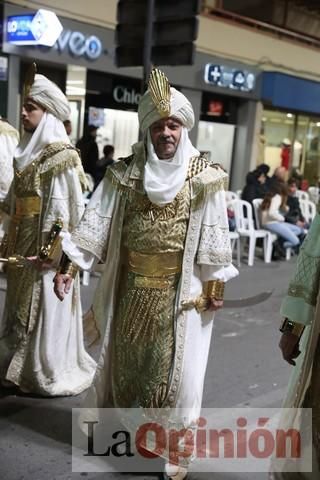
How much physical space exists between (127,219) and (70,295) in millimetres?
1029

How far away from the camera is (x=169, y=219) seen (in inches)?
114

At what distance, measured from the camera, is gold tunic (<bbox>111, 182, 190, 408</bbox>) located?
289cm

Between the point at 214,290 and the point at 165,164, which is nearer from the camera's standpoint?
the point at 165,164

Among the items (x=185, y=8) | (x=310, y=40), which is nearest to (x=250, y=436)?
(x=185, y=8)

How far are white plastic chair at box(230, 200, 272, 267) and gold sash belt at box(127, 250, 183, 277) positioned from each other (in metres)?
5.85

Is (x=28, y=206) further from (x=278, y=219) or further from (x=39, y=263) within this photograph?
(x=278, y=219)

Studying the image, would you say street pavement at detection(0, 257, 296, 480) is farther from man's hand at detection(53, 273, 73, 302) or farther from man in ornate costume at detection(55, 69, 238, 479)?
man's hand at detection(53, 273, 73, 302)

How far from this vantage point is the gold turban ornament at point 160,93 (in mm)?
2805

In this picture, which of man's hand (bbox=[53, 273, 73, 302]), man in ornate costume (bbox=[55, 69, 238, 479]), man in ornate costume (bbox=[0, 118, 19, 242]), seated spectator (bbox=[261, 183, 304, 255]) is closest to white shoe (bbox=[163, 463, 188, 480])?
man in ornate costume (bbox=[55, 69, 238, 479])

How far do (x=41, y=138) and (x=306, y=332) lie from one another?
2.04 meters

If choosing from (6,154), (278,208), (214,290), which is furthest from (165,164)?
(278,208)

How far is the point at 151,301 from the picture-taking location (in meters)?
2.92

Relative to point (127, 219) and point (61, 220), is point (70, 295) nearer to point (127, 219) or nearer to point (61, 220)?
point (61, 220)

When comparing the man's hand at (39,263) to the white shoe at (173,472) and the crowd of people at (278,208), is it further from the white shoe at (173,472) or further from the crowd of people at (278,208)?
the crowd of people at (278,208)
